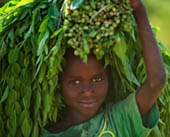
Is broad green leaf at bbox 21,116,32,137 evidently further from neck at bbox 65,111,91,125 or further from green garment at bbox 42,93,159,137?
neck at bbox 65,111,91,125

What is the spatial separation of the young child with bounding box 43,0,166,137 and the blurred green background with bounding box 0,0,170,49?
180 inches

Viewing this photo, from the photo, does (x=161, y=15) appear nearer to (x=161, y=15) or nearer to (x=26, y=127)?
(x=161, y=15)

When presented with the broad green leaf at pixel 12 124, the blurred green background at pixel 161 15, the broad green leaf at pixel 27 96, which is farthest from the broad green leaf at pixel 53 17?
the blurred green background at pixel 161 15

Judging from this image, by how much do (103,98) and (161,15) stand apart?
5.01 metres

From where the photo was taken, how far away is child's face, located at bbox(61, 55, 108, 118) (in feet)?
7.79

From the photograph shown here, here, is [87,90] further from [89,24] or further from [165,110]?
[165,110]

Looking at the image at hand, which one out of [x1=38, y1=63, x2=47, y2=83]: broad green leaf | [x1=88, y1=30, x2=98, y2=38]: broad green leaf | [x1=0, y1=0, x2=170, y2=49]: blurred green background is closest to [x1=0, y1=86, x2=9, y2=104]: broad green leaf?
[x1=38, y1=63, x2=47, y2=83]: broad green leaf

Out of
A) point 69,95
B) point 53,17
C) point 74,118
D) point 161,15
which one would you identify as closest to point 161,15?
point 161,15

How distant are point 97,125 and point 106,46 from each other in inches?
19.9

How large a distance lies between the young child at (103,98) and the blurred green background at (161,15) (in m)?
4.58

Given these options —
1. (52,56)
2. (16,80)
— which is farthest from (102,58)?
(16,80)

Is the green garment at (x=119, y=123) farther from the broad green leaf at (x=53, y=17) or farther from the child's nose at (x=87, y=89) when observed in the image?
the broad green leaf at (x=53, y=17)

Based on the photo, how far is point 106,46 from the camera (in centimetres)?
226

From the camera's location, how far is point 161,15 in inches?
285
